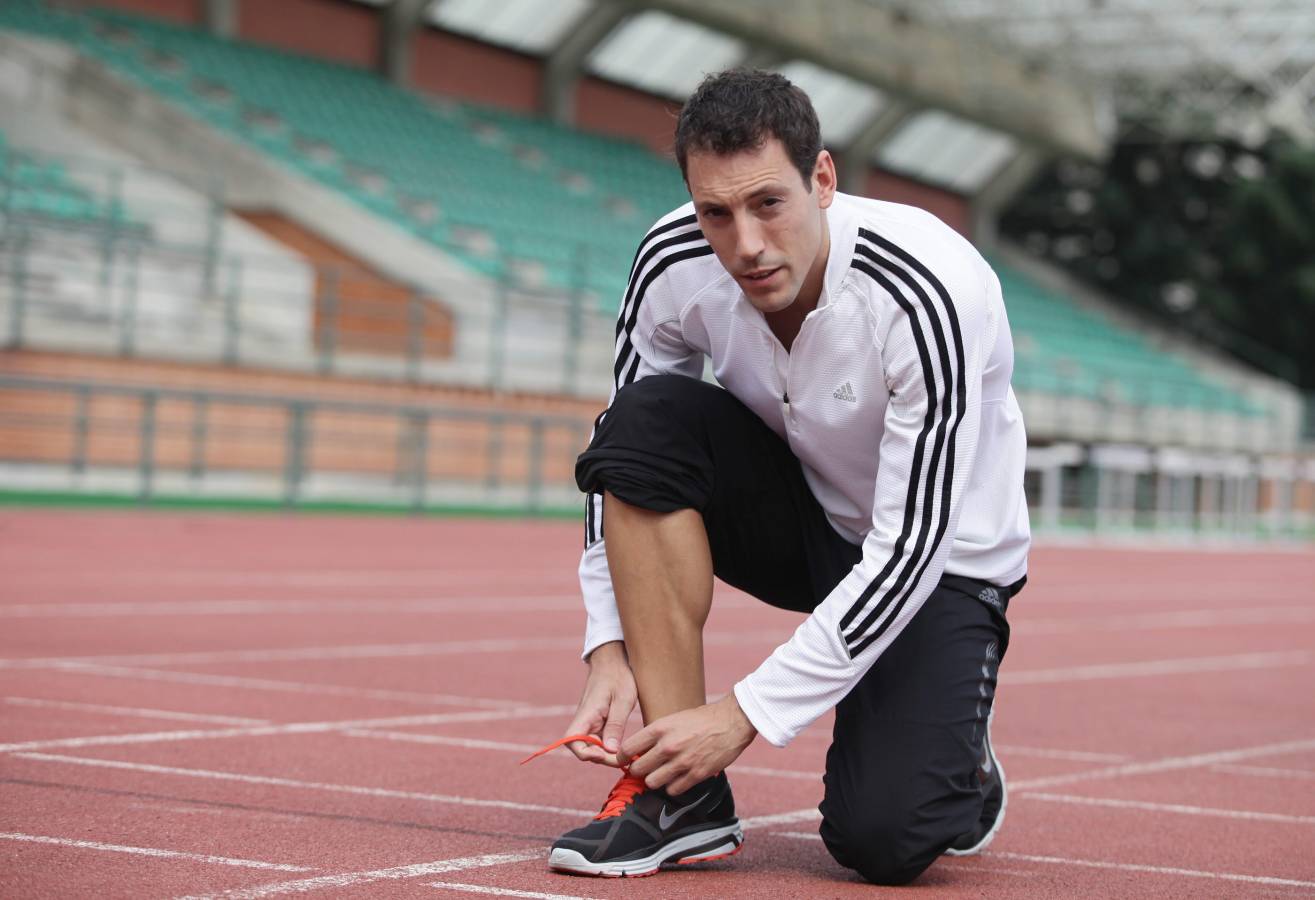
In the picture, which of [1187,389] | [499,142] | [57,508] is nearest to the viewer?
[57,508]

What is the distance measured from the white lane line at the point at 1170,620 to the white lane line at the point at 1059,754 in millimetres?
4344

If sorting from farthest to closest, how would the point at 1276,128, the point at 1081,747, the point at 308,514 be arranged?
the point at 1276,128
the point at 308,514
the point at 1081,747

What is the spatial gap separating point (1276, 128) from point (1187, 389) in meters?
7.95

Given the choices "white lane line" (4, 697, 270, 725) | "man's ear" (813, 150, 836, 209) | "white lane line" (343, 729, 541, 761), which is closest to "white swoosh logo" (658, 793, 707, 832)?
"man's ear" (813, 150, 836, 209)

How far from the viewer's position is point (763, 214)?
324 centimetres

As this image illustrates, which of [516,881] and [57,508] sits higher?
[57,508]

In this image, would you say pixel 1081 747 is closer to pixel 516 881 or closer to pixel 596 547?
pixel 596 547

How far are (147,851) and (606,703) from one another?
33.5 inches

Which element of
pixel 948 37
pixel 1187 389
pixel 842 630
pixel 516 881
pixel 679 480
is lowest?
pixel 516 881

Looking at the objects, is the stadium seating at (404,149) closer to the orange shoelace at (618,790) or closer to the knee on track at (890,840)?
the orange shoelace at (618,790)

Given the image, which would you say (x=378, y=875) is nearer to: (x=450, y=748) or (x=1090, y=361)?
(x=450, y=748)

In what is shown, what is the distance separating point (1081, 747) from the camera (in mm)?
5547

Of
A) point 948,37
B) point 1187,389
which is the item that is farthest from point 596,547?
point 1187,389

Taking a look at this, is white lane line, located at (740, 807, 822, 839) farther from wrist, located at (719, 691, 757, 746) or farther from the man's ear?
A: the man's ear
